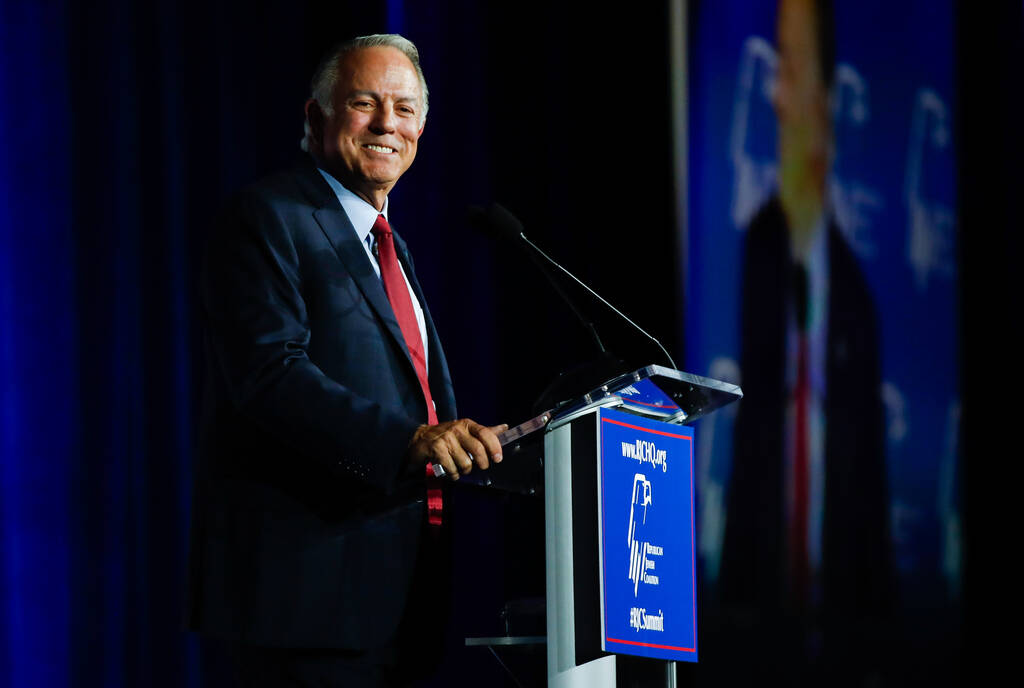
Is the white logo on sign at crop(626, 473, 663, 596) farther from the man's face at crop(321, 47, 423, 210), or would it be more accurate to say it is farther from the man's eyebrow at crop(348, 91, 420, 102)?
the man's eyebrow at crop(348, 91, 420, 102)

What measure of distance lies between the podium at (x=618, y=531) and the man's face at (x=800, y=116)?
6.56 ft

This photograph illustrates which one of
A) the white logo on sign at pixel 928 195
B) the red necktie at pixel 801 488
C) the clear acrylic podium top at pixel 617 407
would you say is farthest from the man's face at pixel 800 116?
the clear acrylic podium top at pixel 617 407

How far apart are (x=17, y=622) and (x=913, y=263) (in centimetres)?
245

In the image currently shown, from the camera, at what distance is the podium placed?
1.59m

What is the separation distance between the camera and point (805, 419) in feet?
11.7

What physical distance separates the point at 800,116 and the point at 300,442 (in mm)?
2395

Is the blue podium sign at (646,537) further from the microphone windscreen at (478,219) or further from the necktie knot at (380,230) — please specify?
the necktie knot at (380,230)

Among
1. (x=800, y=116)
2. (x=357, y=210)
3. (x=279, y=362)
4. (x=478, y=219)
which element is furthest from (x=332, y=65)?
(x=800, y=116)

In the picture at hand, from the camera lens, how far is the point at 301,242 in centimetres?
193

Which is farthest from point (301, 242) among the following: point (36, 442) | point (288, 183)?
point (36, 442)

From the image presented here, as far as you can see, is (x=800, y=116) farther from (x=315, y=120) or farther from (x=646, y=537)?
(x=646, y=537)

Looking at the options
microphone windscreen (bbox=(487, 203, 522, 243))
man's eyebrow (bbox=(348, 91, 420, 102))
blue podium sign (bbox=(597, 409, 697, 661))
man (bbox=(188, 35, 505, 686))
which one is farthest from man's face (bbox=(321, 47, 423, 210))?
blue podium sign (bbox=(597, 409, 697, 661))

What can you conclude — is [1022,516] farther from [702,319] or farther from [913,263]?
[702,319]

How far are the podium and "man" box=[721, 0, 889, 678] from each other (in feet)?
5.98
